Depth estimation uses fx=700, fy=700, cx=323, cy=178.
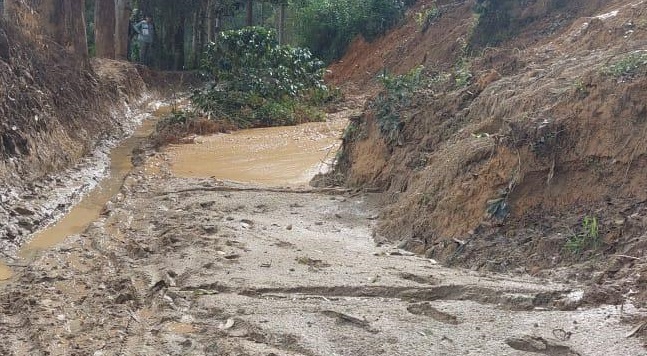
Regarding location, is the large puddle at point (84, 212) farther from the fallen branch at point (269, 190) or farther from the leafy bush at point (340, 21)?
the leafy bush at point (340, 21)

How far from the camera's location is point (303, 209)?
25.7 feet

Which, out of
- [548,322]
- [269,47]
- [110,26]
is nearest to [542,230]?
[548,322]

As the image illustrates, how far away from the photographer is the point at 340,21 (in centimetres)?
2814

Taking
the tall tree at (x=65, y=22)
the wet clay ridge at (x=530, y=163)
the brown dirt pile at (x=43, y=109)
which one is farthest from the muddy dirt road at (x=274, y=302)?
the tall tree at (x=65, y=22)

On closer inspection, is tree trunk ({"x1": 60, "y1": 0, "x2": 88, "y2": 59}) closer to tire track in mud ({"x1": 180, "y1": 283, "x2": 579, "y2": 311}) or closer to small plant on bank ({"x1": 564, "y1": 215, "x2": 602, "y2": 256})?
tire track in mud ({"x1": 180, "y1": 283, "x2": 579, "y2": 311})

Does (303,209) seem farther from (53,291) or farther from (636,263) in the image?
(636,263)

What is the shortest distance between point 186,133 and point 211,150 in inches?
59.6

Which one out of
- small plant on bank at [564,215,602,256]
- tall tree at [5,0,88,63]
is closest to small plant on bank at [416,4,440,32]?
tall tree at [5,0,88,63]

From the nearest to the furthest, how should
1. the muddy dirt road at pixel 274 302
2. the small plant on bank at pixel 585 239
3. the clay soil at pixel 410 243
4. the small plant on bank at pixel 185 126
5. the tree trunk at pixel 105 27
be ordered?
1. the muddy dirt road at pixel 274 302
2. the clay soil at pixel 410 243
3. the small plant on bank at pixel 585 239
4. the small plant on bank at pixel 185 126
5. the tree trunk at pixel 105 27

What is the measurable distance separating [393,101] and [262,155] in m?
3.95

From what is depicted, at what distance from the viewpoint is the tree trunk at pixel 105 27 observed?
20.9 m

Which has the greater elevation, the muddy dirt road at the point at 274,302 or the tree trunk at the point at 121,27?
the tree trunk at the point at 121,27

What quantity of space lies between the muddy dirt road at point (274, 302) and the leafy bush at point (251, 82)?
29.2 ft

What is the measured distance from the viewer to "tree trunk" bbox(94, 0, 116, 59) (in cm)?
2092
